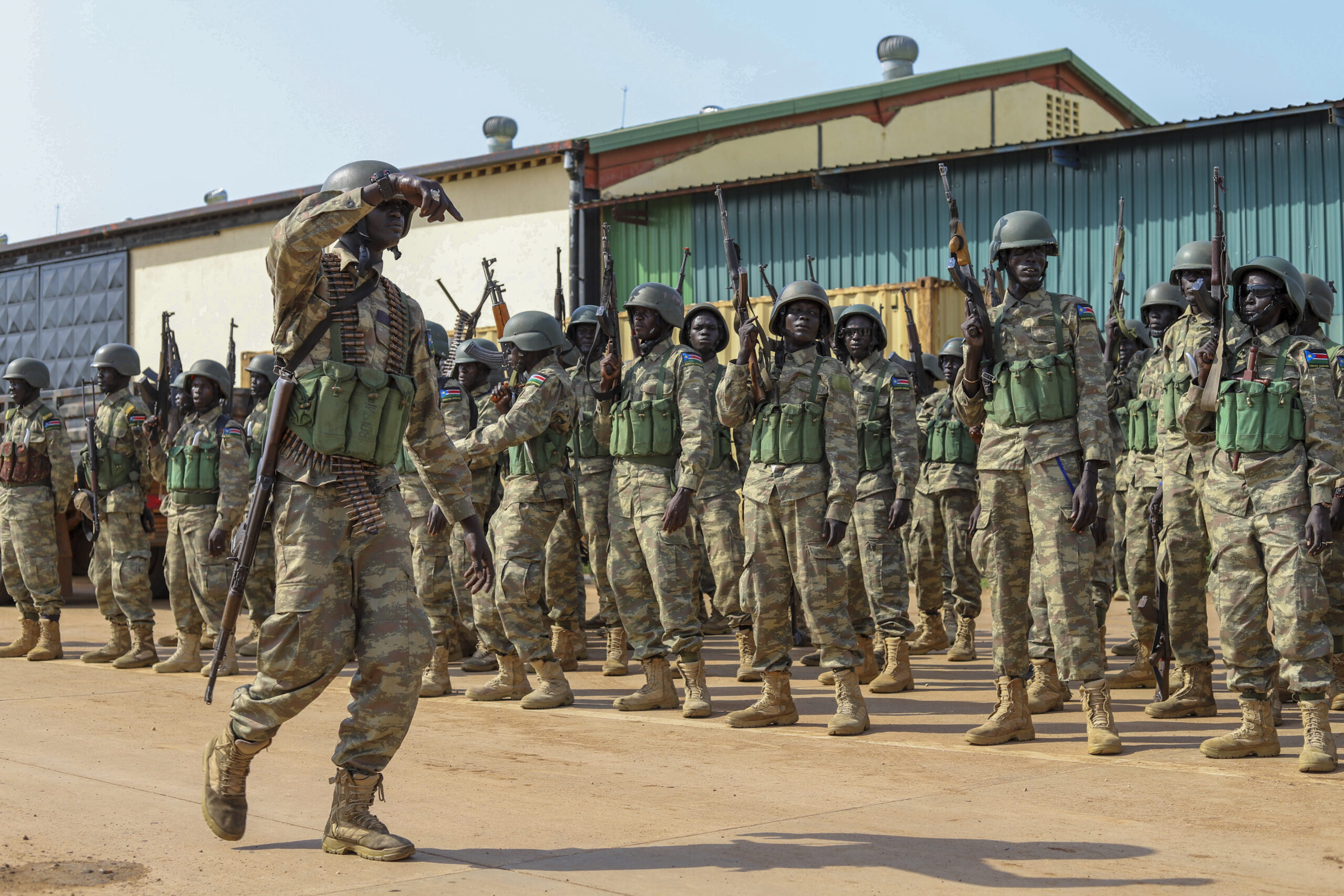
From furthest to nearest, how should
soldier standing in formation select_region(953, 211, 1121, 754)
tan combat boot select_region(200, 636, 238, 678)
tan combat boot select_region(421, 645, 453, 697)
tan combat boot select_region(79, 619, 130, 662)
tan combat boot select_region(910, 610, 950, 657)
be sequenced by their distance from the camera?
tan combat boot select_region(910, 610, 950, 657) → tan combat boot select_region(79, 619, 130, 662) → tan combat boot select_region(200, 636, 238, 678) → tan combat boot select_region(421, 645, 453, 697) → soldier standing in formation select_region(953, 211, 1121, 754)

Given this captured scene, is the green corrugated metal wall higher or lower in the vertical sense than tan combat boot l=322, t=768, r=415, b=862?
higher

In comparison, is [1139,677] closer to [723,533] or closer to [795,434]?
[723,533]

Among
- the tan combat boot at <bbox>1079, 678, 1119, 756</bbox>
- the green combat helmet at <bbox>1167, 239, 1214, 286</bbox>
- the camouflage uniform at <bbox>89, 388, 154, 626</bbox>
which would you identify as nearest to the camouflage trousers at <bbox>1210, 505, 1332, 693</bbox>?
the tan combat boot at <bbox>1079, 678, 1119, 756</bbox>

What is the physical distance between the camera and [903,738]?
718 centimetres

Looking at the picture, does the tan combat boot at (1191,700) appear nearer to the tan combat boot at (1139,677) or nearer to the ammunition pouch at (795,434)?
the tan combat boot at (1139,677)

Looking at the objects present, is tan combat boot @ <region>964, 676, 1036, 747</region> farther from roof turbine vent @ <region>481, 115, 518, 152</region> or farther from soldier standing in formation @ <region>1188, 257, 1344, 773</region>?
roof turbine vent @ <region>481, 115, 518, 152</region>

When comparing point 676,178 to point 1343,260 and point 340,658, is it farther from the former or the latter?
point 340,658

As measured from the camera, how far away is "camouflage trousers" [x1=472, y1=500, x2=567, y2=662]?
8148mm

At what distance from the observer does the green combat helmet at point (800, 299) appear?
757 cm

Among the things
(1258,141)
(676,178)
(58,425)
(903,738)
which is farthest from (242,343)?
(903,738)

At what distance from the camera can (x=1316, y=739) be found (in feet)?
20.2

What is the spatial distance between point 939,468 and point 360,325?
6790 mm

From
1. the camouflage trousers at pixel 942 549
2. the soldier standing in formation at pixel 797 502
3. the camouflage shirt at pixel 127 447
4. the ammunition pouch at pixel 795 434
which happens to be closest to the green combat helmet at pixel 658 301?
the soldier standing in formation at pixel 797 502

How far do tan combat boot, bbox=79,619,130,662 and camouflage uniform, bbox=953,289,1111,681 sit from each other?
669 cm
